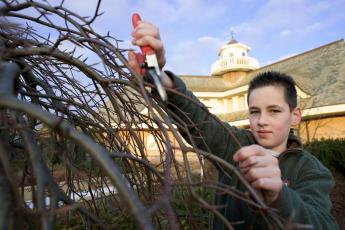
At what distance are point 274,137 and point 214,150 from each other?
303 mm

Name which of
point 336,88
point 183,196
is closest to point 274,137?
point 183,196

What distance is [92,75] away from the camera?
0.89 m

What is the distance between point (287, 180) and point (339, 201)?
5310 mm

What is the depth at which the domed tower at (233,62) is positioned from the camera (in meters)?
22.0

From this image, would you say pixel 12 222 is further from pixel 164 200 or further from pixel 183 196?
pixel 183 196

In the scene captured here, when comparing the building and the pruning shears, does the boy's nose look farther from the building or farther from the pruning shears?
the building

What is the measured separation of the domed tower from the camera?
22000 mm

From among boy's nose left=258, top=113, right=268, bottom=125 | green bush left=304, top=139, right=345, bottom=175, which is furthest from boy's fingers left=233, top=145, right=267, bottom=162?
green bush left=304, top=139, right=345, bottom=175

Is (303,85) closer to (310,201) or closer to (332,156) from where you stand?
(332,156)

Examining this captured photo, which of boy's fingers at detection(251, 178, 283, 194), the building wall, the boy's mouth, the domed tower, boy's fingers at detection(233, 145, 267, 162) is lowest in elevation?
boy's fingers at detection(251, 178, 283, 194)

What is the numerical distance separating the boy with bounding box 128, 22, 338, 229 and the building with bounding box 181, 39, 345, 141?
8927 millimetres

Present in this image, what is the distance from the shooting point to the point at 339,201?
610cm

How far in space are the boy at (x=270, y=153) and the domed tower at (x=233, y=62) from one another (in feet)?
67.6

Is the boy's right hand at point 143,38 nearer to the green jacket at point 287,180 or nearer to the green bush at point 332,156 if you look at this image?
the green jacket at point 287,180
